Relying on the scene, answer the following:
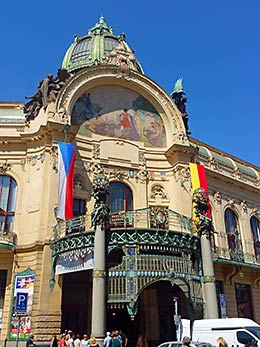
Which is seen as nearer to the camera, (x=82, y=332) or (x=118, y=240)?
(x=118, y=240)

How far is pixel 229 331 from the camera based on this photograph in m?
15.9

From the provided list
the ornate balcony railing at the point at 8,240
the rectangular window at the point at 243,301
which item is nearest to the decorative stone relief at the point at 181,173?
the rectangular window at the point at 243,301

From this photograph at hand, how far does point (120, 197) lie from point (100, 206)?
7453 millimetres

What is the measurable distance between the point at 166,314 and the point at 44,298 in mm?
8464

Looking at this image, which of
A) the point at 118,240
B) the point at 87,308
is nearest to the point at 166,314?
the point at 87,308

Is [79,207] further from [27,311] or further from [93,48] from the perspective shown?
[93,48]

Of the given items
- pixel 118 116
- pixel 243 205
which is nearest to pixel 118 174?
pixel 118 116

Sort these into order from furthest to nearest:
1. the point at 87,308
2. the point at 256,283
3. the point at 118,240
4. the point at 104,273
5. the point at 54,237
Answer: the point at 256,283 → the point at 87,308 → the point at 54,237 → the point at 118,240 → the point at 104,273

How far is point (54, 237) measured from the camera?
21359mm

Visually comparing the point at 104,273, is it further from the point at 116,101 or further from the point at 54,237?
the point at 116,101

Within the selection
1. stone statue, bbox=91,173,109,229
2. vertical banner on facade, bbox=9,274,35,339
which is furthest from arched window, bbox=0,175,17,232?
stone statue, bbox=91,173,109,229

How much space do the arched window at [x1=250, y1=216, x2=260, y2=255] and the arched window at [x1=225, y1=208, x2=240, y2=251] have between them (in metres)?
2.35

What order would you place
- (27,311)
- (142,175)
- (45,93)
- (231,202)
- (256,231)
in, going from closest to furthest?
(27,311) < (45,93) < (142,175) < (231,202) < (256,231)

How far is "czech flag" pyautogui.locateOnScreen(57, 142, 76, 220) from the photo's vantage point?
72.8ft
